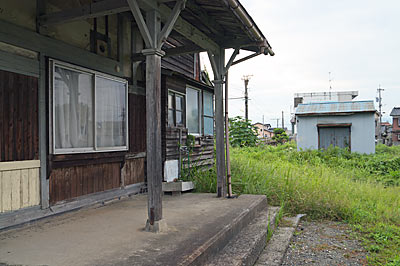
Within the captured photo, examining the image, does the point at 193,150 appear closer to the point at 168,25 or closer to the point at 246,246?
the point at 246,246

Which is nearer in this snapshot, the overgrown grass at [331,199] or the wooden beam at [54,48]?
the wooden beam at [54,48]

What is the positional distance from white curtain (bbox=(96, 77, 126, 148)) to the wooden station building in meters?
0.02

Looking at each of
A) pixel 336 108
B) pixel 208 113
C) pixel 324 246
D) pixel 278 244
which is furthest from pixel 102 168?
pixel 336 108

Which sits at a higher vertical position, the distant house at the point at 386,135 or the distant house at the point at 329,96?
the distant house at the point at 329,96

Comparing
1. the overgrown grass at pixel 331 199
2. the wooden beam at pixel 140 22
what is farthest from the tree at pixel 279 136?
the wooden beam at pixel 140 22

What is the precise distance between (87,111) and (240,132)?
638 inches

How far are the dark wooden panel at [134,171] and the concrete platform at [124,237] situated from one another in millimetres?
903

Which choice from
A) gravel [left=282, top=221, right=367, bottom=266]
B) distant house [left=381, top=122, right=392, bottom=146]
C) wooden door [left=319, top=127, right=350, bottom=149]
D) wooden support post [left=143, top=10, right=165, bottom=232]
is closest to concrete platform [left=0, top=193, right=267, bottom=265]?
wooden support post [left=143, top=10, right=165, bottom=232]

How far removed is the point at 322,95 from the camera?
95.2 feet

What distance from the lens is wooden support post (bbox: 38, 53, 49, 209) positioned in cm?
397

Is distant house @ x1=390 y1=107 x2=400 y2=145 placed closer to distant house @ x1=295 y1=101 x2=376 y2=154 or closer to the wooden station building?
distant house @ x1=295 y1=101 x2=376 y2=154

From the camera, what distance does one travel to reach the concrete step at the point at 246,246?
315 centimetres

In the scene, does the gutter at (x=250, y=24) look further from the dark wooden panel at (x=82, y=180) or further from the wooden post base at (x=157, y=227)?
the dark wooden panel at (x=82, y=180)

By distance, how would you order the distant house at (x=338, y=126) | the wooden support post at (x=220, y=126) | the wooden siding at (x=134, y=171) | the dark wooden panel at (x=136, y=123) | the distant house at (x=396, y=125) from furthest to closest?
1. the distant house at (x=396, y=125)
2. the distant house at (x=338, y=126)
3. the dark wooden panel at (x=136, y=123)
4. the wooden siding at (x=134, y=171)
5. the wooden support post at (x=220, y=126)
